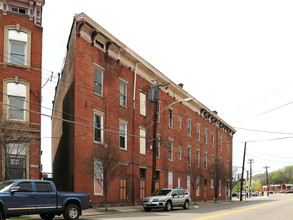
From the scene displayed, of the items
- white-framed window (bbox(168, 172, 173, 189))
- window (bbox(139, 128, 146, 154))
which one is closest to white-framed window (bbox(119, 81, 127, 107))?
window (bbox(139, 128, 146, 154))

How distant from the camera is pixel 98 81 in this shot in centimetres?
2689

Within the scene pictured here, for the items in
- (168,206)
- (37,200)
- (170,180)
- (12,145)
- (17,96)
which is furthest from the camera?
(170,180)

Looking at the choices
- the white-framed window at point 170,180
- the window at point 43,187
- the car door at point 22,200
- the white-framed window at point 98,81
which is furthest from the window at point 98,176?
the white-framed window at point 170,180

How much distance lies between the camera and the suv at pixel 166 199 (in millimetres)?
22827

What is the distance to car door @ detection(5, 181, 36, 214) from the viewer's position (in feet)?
43.8

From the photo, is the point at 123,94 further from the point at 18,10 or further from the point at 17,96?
the point at 18,10

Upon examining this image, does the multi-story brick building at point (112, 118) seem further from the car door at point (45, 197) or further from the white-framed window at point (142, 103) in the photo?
the car door at point (45, 197)

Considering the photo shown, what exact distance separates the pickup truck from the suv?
7.48 meters

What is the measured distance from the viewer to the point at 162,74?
3644 centimetres

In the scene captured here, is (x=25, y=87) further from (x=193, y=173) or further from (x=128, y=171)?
(x=193, y=173)

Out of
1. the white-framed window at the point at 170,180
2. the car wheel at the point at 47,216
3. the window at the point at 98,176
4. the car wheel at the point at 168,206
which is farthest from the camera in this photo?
the white-framed window at the point at 170,180

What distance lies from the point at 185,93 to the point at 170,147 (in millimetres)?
7567

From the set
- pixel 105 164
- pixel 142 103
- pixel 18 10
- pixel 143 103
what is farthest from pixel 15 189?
pixel 143 103

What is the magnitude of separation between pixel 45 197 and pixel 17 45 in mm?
11304
